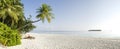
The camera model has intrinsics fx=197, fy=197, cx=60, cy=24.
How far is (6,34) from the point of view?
20.3 meters

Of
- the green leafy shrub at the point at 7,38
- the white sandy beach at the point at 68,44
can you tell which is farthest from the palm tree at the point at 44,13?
the green leafy shrub at the point at 7,38

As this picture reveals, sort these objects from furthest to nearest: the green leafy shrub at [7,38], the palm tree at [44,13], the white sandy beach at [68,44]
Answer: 1. the palm tree at [44,13]
2. the green leafy shrub at [7,38]
3. the white sandy beach at [68,44]

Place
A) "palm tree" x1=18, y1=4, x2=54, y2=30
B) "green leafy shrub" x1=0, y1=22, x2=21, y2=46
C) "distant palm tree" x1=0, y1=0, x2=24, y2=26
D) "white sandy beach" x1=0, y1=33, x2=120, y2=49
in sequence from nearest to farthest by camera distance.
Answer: "white sandy beach" x1=0, y1=33, x2=120, y2=49 < "green leafy shrub" x1=0, y1=22, x2=21, y2=46 < "distant palm tree" x1=0, y1=0, x2=24, y2=26 < "palm tree" x1=18, y1=4, x2=54, y2=30

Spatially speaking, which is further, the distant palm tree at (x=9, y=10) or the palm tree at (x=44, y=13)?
the palm tree at (x=44, y=13)

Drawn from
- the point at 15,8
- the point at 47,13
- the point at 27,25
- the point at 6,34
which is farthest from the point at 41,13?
the point at 6,34

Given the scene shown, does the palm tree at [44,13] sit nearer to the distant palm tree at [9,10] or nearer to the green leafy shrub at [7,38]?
the distant palm tree at [9,10]

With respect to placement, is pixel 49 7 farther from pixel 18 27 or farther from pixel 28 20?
pixel 18 27

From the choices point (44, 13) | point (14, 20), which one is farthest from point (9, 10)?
point (44, 13)

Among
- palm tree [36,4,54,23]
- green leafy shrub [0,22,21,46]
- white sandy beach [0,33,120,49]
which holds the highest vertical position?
palm tree [36,4,54,23]

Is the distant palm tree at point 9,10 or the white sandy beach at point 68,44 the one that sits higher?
the distant palm tree at point 9,10

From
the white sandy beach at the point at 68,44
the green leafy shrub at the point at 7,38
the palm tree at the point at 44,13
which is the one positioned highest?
the palm tree at the point at 44,13

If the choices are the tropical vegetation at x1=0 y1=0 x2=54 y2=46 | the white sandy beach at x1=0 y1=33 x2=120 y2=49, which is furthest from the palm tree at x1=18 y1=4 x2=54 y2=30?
the white sandy beach at x1=0 y1=33 x2=120 y2=49

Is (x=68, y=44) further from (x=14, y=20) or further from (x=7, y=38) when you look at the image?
(x=14, y=20)

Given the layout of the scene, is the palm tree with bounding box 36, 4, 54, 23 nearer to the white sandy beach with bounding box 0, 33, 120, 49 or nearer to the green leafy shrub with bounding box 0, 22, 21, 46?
the white sandy beach with bounding box 0, 33, 120, 49
